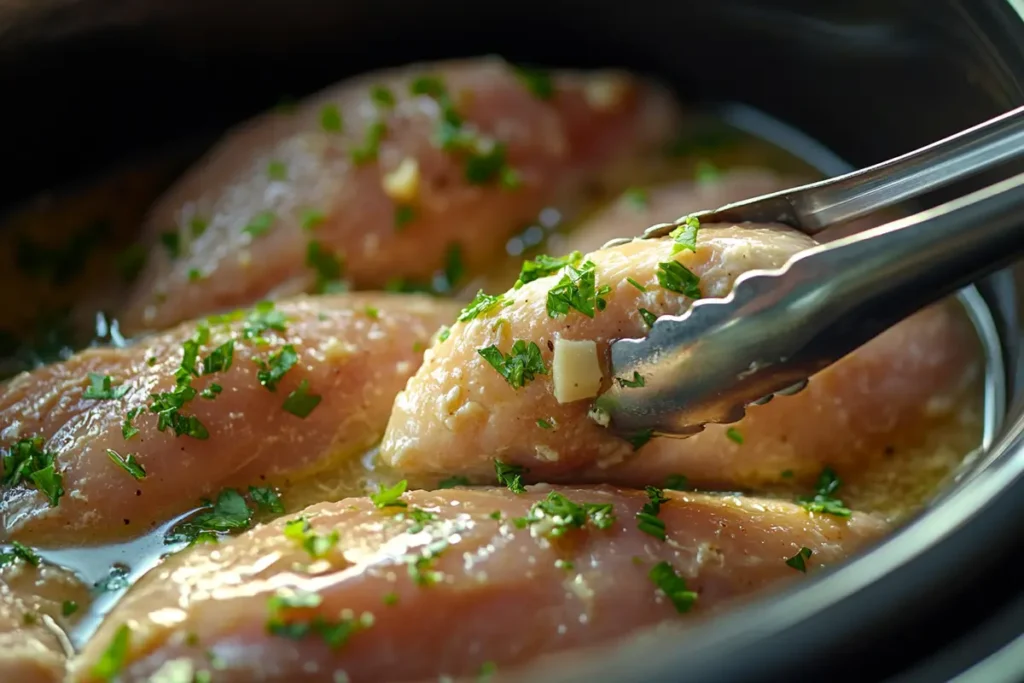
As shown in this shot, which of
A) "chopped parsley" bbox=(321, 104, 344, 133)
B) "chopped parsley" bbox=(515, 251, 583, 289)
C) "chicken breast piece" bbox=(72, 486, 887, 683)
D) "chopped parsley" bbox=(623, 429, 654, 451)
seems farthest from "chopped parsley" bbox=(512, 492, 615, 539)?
"chopped parsley" bbox=(321, 104, 344, 133)

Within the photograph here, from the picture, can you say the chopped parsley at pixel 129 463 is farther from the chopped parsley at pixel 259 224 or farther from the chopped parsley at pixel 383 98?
the chopped parsley at pixel 383 98

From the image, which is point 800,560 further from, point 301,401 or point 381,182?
point 381,182

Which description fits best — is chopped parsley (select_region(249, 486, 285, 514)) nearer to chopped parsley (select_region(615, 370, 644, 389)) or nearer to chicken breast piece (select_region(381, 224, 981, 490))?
chicken breast piece (select_region(381, 224, 981, 490))

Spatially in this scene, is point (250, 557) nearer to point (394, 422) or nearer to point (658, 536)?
point (394, 422)

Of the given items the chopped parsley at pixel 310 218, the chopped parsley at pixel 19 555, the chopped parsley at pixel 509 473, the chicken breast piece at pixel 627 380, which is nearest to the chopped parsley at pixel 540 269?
the chicken breast piece at pixel 627 380

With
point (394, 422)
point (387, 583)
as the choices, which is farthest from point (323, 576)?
point (394, 422)

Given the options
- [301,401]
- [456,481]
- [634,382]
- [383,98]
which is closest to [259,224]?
[383,98]

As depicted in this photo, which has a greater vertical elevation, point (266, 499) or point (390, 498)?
point (390, 498)
